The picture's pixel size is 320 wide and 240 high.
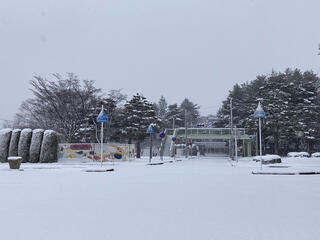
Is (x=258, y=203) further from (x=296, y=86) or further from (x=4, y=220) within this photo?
(x=296, y=86)

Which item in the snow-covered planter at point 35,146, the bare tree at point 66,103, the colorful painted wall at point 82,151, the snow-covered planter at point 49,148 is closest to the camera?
the snow-covered planter at point 49,148

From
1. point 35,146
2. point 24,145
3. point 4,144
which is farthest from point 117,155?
point 4,144

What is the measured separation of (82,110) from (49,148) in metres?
11.5

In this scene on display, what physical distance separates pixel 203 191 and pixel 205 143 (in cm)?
4836

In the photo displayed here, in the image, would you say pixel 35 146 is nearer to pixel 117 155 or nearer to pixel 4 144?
pixel 4 144

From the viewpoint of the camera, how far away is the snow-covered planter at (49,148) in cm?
2350

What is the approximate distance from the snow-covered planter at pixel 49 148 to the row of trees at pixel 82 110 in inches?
308

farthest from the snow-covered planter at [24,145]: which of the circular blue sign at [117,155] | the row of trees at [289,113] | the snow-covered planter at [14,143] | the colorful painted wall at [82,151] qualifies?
the row of trees at [289,113]

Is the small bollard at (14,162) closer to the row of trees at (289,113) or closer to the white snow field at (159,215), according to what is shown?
the white snow field at (159,215)

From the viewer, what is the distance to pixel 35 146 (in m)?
23.8

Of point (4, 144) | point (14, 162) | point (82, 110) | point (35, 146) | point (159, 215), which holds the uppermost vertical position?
point (82, 110)

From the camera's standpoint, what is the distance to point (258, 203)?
5.95m

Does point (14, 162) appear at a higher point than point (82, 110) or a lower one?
lower

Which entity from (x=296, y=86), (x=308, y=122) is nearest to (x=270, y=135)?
(x=308, y=122)
